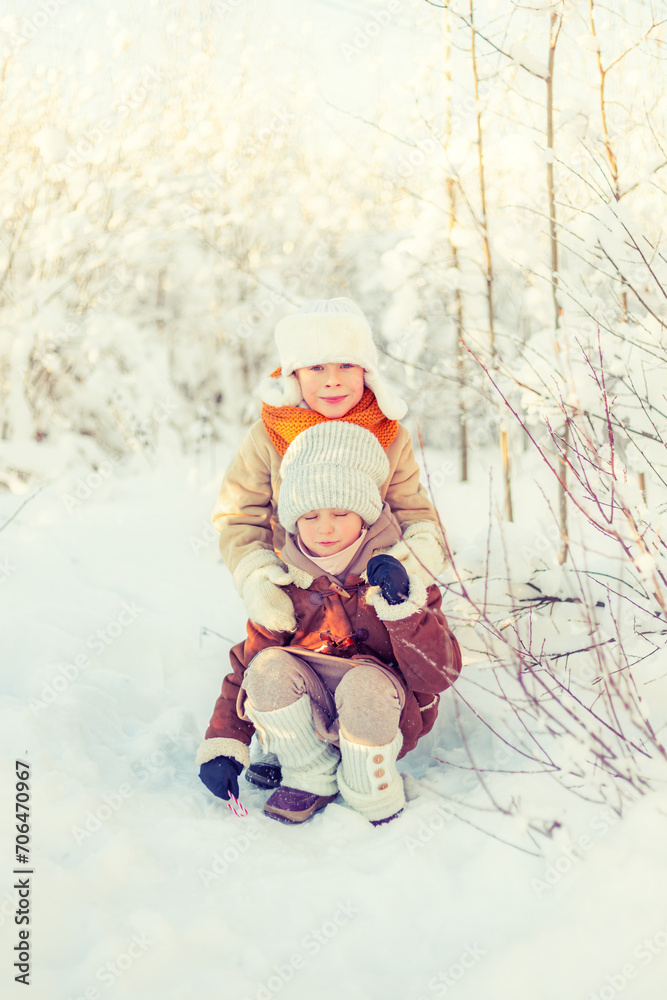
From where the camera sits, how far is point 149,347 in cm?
553

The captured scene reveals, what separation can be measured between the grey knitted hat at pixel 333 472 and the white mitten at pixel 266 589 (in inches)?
4.5

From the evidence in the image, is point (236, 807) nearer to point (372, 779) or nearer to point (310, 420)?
point (372, 779)

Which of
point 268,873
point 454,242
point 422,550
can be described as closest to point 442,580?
point 422,550

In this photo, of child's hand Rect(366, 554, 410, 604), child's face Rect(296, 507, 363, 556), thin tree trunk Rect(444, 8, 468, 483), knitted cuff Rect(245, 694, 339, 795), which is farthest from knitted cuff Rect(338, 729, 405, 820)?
thin tree trunk Rect(444, 8, 468, 483)

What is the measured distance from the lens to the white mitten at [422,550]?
5.99 ft

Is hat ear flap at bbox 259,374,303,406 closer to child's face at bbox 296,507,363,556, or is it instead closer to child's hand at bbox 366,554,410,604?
child's face at bbox 296,507,363,556

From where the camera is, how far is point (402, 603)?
1.69m

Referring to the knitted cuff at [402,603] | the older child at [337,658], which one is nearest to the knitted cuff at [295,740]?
the older child at [337,658]

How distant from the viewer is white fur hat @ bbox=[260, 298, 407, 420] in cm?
194
